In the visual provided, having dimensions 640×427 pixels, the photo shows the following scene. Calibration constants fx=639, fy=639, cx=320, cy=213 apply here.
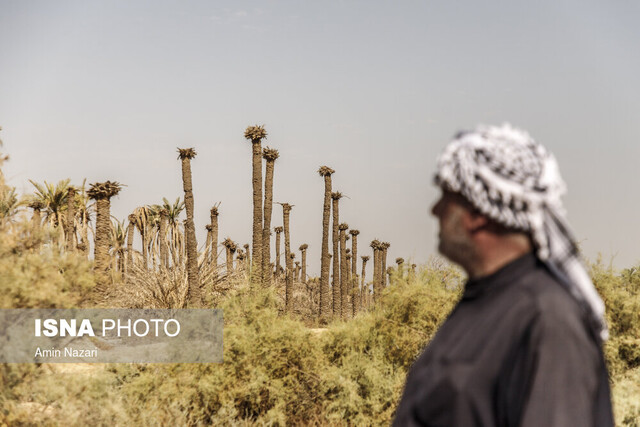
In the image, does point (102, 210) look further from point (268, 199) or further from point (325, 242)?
point (325, 242)

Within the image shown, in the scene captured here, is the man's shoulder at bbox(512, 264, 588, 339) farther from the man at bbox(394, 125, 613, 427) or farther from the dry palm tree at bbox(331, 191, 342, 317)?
the dry palm tree at bbox(331, 191, 342, 317)

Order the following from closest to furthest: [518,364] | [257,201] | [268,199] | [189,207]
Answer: [518,364] → [189,207] → [257,201] → [268,199]

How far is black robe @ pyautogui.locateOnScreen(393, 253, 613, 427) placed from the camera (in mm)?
1362

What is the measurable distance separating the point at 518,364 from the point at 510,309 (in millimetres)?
124

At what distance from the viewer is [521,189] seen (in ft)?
5.13

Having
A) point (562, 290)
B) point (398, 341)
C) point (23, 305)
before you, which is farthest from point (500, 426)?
point (398, 341)

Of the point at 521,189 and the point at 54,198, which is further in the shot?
the point at 54,198

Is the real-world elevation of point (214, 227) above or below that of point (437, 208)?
above

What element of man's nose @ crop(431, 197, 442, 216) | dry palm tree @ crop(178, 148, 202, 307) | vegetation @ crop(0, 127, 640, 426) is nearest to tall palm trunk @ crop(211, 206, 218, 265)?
dry palm tree @ crop(178, 148, 202, 307)

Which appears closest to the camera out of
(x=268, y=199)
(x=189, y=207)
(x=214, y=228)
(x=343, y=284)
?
(x=189, y=207)

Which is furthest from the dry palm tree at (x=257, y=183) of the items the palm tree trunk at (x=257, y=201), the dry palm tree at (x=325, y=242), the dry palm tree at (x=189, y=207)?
the dry palm tree at (x=325, y=242)

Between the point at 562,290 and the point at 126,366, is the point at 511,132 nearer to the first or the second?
the point at 562,290

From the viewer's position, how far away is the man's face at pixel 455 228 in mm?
1610

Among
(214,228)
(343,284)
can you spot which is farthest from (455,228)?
(214,228)
